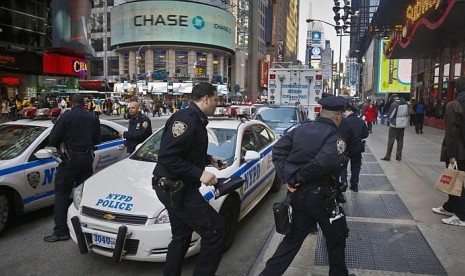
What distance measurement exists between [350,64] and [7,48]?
424ft

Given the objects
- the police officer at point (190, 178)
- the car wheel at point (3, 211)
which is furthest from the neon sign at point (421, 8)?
the car wheel at point (3, 211)

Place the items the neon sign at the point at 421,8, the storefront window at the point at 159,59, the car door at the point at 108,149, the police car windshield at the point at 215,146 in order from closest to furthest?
the police car windshield at the point at 215,146, the car door at the point at 108,149, the neon sign at the point at 421,8, the storefront window at the point at 159,59

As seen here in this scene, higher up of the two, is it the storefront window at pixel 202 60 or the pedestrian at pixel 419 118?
the storefront window at pixel 202 60

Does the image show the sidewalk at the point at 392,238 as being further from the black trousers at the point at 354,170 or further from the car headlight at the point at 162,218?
the car headlight at the point at 162,218

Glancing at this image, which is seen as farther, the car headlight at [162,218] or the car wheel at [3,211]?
the car wheel at [3,211]

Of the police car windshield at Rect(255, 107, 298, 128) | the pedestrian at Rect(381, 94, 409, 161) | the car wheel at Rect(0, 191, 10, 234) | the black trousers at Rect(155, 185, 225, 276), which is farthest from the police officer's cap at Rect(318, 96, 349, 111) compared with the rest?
the police car windshield at Rect(255, 107, 298, 128)

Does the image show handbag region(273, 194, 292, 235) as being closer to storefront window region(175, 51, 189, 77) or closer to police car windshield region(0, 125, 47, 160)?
police car windshield region(0, 125, 47, 160)

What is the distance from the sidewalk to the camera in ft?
13.5

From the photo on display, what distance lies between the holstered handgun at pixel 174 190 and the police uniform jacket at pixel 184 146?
0.05 m

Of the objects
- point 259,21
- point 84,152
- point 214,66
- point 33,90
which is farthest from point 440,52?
point 259,21

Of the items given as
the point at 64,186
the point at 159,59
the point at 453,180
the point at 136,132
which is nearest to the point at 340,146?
the point at 453,180

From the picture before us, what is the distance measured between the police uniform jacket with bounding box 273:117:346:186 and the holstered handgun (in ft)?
2.73

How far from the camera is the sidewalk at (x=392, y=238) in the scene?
4.12 meters

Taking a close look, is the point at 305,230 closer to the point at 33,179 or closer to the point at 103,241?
the point at 103,241
